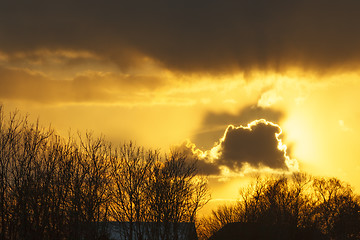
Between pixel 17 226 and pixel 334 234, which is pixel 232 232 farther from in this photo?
pixel 17 226

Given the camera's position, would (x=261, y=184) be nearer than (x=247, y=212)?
No

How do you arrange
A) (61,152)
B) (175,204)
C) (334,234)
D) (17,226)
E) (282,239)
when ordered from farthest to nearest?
(334,234)
(282,239)
(175,204)
(61,152)
(17,226)

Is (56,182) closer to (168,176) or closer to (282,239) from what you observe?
(168,176)

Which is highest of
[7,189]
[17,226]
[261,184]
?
[261,184]

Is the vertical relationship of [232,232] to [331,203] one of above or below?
below

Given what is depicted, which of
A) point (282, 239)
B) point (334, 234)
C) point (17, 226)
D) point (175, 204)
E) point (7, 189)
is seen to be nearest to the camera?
point (17, 226)

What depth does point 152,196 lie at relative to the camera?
178 feet

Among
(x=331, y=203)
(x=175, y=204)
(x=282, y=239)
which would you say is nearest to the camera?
(x=175, y=204)

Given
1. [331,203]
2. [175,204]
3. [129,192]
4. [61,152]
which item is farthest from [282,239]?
[61,152]

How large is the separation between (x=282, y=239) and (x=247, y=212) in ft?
54.9

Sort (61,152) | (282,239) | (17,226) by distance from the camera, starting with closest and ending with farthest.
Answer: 1. (17,226)
2. (61,152)
3. (282,239)

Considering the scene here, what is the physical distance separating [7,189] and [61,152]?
600 centimetres

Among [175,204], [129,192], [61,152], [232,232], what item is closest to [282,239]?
[232,232]

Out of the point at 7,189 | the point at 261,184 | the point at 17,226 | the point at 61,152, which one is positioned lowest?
the point at 17,226
